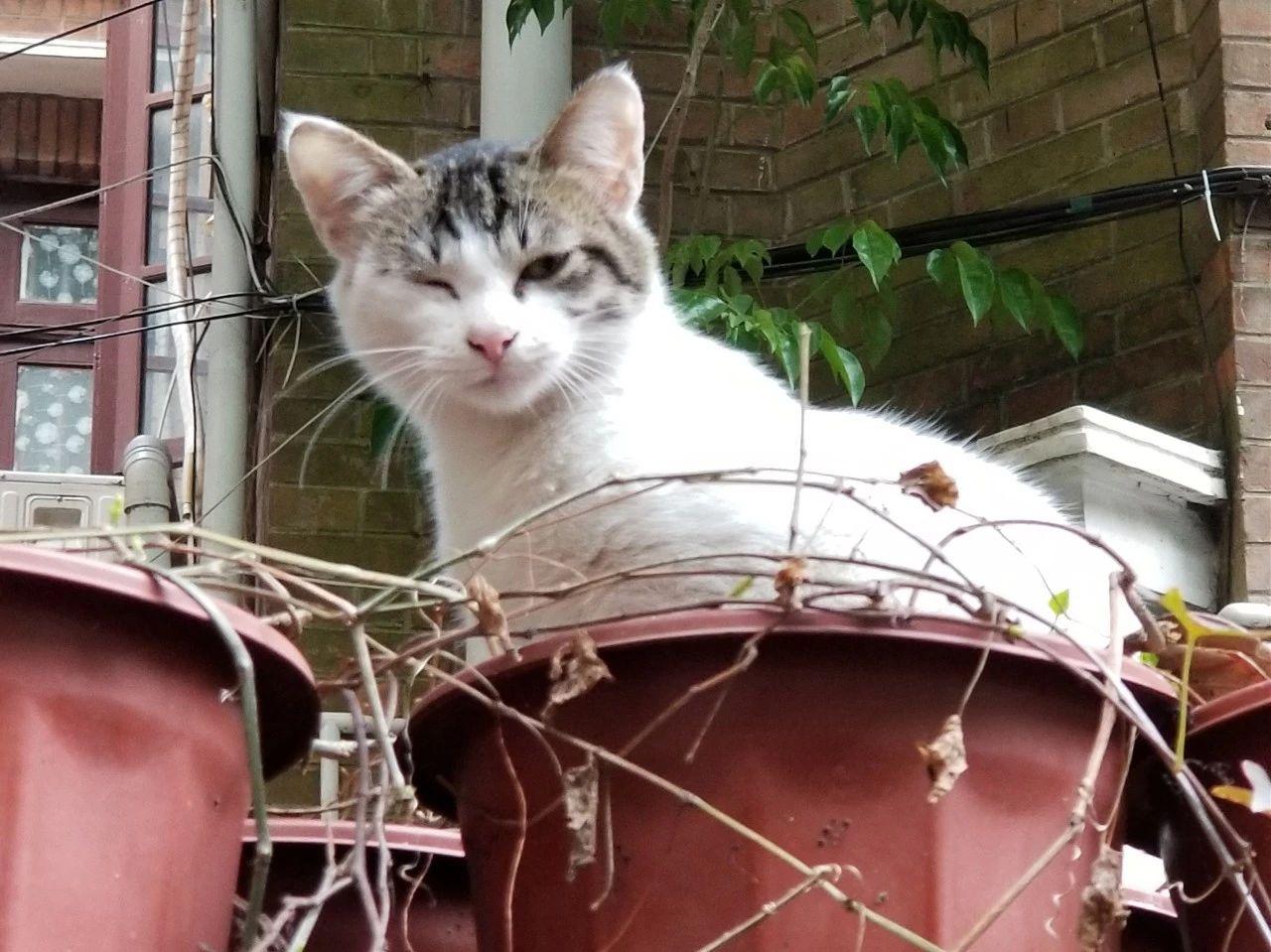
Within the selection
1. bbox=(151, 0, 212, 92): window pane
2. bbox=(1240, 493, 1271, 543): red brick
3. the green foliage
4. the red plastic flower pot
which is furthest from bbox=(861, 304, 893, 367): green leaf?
bbox=(151, 0, 212, 92): window pane

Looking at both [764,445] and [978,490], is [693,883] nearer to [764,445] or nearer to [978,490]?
[764,445]

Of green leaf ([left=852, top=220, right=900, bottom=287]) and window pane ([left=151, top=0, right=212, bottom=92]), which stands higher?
window pane ([left=151, top=0, right=212, bottom=92])

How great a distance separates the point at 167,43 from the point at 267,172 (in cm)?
115

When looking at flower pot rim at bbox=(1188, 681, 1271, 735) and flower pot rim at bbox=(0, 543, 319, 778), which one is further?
flower pot rim at bbox=(1188, 681, 1271, 735)

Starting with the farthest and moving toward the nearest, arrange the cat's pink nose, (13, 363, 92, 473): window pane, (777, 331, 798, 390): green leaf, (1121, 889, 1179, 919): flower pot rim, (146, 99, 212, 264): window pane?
(13, 363, 92, 473): window pane, (146, 99, 212, 264): window pane, (777, 331, 798, 390): green leaf, the cat's pink nose, (1121, 889, 1179, 919): flower pot rim

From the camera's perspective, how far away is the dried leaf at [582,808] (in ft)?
2.90

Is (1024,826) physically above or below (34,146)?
below

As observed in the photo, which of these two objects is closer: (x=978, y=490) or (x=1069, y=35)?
(x=978, y=490)

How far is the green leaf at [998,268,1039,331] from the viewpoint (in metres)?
2.82

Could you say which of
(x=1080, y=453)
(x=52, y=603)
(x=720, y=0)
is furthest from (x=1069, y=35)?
(x=52, y=603)

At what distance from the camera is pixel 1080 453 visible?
258 centimetres

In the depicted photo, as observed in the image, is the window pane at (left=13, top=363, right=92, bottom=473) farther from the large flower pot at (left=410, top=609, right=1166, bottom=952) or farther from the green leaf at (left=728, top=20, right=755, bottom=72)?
the large flower pot at (left=410, top=609, right=1166, bottom=952)

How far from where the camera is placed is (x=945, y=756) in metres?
0.84

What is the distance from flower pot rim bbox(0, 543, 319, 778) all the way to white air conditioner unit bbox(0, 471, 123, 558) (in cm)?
369
